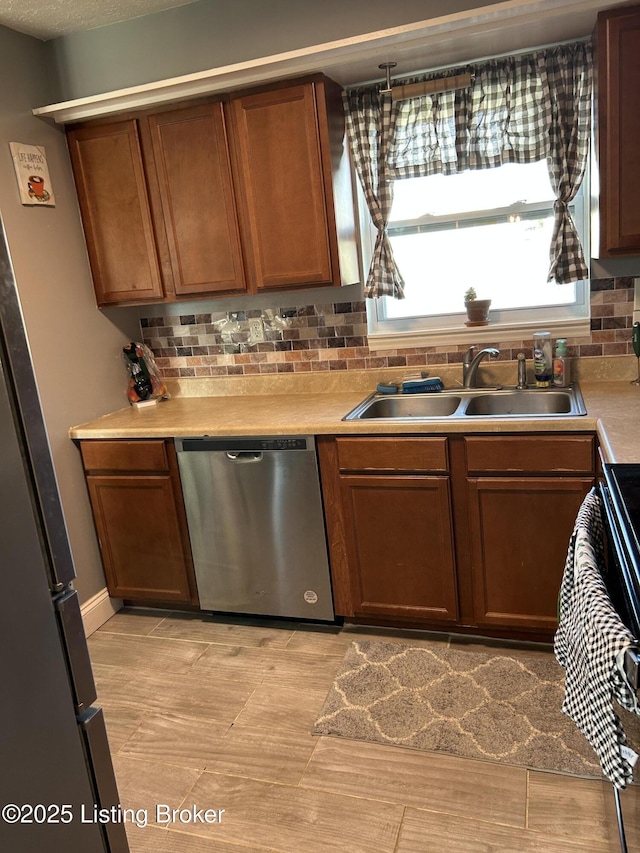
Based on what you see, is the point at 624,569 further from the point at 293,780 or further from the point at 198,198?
the point at 198,198

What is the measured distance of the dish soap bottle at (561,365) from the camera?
105 inches

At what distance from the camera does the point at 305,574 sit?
2699mm

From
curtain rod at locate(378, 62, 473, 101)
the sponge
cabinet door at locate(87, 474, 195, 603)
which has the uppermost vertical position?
curtain rod at locate(378, 62, 473, 101)

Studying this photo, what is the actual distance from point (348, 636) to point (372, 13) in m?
2.53

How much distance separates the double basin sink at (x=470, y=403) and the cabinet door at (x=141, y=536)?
3.12ft

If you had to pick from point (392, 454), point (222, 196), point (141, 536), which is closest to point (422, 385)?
point (392, 454)

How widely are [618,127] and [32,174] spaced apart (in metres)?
2.33

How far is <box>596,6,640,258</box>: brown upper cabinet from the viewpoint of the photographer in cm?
217

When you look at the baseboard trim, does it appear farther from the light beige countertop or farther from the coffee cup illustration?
the coffee cup illustration

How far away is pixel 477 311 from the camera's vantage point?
111 inches

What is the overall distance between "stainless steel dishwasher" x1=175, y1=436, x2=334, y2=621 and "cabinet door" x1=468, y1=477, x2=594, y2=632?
635 mm

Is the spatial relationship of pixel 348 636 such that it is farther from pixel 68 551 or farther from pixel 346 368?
pixel 68 551

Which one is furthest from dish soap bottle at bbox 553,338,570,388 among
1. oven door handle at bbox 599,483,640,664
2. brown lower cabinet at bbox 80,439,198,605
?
brown lower cabinet at bbox 80,439,198,605

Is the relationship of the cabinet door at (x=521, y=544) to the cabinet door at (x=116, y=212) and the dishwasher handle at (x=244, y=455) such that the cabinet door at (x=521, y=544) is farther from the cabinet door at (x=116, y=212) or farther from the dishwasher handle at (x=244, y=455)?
the cabinet door at (x=116, y=212)
